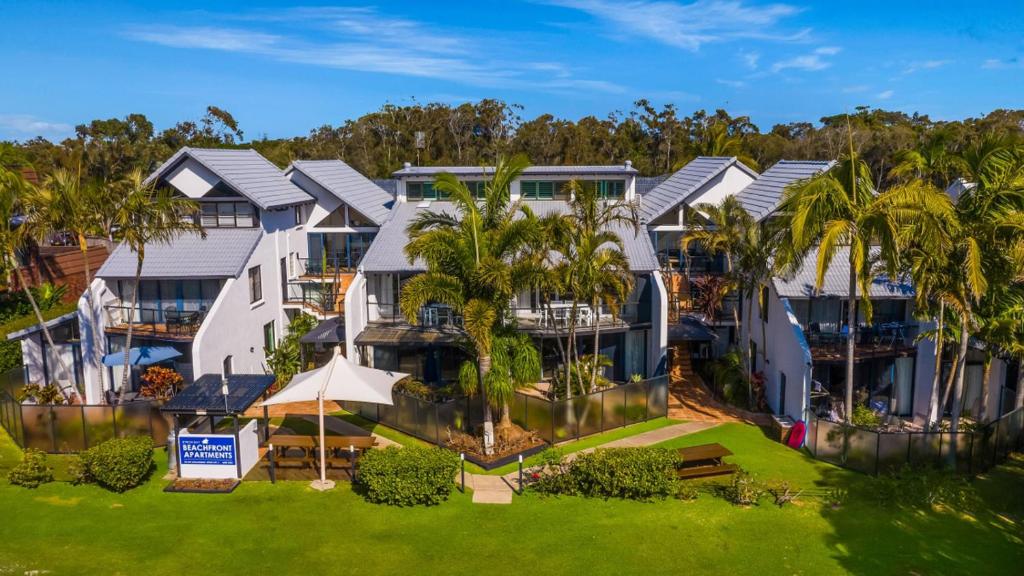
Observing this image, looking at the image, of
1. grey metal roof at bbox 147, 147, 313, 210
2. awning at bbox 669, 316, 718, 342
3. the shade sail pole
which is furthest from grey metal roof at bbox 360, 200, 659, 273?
the shade sail pole

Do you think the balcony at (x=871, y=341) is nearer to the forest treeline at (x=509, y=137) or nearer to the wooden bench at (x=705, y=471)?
the wooden bench at (x=705, y=471)

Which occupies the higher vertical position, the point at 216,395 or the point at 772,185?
the point at 772,185

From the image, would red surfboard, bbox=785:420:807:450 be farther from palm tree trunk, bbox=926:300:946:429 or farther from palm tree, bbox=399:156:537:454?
palm tree, bbox=399:156:537:454

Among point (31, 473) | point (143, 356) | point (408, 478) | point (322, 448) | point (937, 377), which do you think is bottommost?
point (31, 473)

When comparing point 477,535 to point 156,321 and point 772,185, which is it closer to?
point 156,321

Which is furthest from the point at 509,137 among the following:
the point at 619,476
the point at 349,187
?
the point at 619,476

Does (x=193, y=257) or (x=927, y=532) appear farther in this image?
(x=193, y=257)

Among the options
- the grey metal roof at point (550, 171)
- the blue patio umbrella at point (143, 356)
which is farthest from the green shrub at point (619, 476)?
the grey metal roof at point (550, 171)
